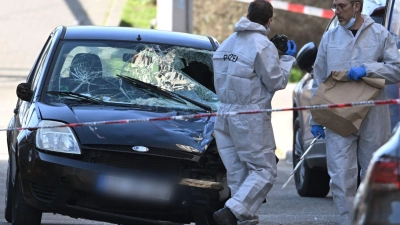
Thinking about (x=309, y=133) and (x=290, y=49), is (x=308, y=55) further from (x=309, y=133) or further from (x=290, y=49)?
(x=290, y=49)

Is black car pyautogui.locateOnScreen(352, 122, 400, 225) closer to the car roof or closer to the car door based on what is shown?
the car door

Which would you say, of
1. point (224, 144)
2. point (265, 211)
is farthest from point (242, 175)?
point (265, 211)

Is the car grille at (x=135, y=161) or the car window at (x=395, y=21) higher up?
the car window at (x=395, y=21)

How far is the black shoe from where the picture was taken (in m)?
6.43

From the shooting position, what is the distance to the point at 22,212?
6703 mm

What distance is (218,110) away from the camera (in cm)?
681

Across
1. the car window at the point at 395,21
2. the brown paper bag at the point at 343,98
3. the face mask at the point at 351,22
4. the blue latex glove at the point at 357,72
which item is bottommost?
the brown paper bag at the point at 343,98

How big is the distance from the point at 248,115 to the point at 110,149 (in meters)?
0.94

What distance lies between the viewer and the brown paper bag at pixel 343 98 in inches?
257

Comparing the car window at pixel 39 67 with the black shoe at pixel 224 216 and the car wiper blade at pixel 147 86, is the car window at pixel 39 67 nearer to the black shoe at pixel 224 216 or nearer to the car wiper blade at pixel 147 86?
the car wiper blade at pixel 147 86

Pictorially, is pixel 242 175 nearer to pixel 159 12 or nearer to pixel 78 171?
pixel 78 171

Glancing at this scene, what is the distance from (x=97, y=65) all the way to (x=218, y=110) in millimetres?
1222

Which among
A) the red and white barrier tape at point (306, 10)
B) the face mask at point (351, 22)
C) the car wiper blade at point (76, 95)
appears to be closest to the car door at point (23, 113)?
the car wiper blade at point (76, 95)

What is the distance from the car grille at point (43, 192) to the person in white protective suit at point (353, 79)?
1.86m
